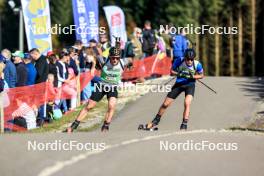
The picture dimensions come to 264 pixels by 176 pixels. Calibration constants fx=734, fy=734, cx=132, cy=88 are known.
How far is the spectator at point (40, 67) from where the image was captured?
18.3 m

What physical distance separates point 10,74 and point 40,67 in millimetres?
1299

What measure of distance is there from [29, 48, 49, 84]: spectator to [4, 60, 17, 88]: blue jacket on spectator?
109 centimetres

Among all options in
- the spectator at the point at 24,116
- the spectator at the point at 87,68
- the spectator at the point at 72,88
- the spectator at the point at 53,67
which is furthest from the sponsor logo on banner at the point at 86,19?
the spectator at the point at 24,116

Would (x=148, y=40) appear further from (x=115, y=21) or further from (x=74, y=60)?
(x=74, y=60)

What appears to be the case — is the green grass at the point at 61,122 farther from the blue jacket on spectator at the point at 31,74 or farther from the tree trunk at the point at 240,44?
the tree trunk at the point at 240,44

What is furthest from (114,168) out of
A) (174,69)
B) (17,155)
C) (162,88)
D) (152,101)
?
(162,88)

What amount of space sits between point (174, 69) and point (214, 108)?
18.3 ft

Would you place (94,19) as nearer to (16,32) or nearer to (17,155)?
(17,155)

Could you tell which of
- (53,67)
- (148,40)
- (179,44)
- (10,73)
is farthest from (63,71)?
(148,40)

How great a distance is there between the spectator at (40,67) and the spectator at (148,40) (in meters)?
8.93

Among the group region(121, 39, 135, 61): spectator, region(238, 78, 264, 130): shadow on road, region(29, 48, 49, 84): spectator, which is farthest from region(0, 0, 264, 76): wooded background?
region(29, 48, 49, 84): spectator

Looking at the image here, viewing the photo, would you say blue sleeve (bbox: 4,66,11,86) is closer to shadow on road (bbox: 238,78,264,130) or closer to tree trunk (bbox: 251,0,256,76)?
shadow on road (bbox: 238,78,264,130)

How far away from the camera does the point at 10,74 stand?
17188mm

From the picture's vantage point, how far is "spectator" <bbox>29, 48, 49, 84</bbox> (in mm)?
18266
